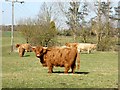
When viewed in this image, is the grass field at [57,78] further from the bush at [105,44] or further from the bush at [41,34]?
the bush at [105,44]

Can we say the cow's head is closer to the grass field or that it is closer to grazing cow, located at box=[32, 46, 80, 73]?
grazing cow, located at box=[32, 46, 80, 73]

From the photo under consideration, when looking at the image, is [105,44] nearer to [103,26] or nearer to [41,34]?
[103,26]

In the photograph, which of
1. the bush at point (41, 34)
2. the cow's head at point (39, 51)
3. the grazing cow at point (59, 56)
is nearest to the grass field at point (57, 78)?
the grazing cow at point (59, 56)

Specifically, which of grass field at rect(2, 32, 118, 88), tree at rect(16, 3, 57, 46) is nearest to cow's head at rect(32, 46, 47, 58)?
grass field at rect(2, 32, 118, 88)

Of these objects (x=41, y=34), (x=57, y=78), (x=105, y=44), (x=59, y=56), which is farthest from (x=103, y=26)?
(x=57, y=78)

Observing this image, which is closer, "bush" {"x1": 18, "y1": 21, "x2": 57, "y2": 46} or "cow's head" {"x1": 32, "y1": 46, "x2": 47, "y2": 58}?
"cow's head" {"x1": 32, "y1": 46, "x2": 47, "y2": 58}

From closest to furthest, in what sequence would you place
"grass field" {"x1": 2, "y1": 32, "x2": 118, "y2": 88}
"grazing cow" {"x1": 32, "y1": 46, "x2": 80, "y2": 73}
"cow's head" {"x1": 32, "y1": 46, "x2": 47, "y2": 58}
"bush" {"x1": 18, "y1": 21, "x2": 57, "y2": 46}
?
"grass field" {"x1": 2, "y1": 32, "x2": 118, "y2": 88} < "grazing cow" {"x1": 32, "y1": 46, "x2": 80, "y2": 73} < "cow's head" {"x1": 32, "y1": 46, "x2": 47, "y2": 58} < "bush" {"x1": 18, "y1": 21, "x2": 57, "y2": 46}

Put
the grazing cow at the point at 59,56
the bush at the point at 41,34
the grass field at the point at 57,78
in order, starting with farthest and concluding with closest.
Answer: the bush at the point at 41,34 < the grazing cow at the point at 59,56 < the grass field at the point at 57,78

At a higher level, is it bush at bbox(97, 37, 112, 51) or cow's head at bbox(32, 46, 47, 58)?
cow's head at bbox(32, 46, 47, 58)

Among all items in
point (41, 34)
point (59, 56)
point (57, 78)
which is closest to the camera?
point (57, 78)

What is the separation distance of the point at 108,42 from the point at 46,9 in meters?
13.1

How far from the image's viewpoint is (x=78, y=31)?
53688 mm

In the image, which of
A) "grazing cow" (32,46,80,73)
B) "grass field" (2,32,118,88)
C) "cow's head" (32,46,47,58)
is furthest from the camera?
"cow's head" (32,46,47,58)

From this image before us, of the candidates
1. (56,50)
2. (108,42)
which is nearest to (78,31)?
(108,42)
